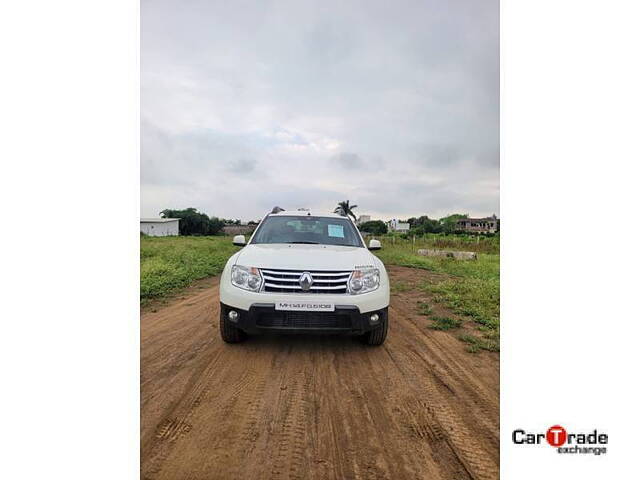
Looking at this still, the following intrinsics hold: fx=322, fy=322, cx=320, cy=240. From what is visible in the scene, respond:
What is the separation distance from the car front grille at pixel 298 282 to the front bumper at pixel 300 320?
162mm

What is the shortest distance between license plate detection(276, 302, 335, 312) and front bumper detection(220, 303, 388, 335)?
35 millimetres

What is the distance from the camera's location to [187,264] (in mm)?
9430

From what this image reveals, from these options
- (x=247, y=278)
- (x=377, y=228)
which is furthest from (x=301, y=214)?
(x=377, y=228)

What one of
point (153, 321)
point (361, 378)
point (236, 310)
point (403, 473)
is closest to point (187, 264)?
point (153, 321)

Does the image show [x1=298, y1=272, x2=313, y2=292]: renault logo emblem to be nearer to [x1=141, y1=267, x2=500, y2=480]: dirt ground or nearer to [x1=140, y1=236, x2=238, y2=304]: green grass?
[x1=141, y1=267, x2=500, y2=480]: dirt ground

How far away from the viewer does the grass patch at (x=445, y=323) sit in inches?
167

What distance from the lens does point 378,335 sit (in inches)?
131

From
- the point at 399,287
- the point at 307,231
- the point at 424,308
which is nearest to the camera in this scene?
the point at 307,231

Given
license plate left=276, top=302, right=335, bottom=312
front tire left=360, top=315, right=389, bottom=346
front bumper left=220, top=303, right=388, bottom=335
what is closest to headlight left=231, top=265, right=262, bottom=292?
front bumper left=220, top=303, right=388, bottom=335

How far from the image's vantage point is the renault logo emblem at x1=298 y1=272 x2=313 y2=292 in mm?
2932

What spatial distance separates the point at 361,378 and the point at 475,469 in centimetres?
107

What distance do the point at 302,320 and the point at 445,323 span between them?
2.44 m

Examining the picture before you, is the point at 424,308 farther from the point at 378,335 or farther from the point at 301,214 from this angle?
the point at 301,214

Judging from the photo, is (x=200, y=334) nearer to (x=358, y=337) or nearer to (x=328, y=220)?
(x=358, y=337)
